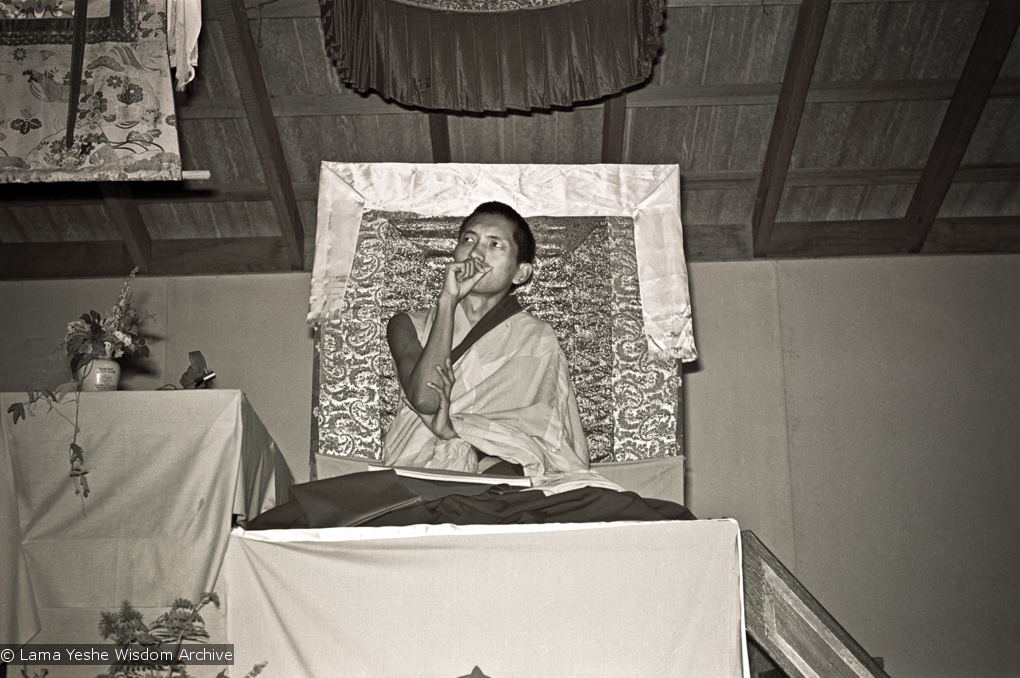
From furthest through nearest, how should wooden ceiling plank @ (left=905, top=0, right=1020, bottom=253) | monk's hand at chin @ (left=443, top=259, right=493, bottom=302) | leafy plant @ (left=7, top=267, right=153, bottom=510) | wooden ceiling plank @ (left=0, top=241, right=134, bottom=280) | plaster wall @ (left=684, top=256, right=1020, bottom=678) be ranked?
1. wooden ceiling plank @ (left=0, top=241, right=134, bottom=280)
2. plaster wall @ (left=684, top=256, right=1020, bottom=678)
3. wooden ceiling plank @ (left=905, top=0, right=1020, bottom=253)
4. monk's hand at chin @ (left=443, top=259, right=493, bottom=302)
5. leafy plant @ (left=7, top=267, right=153, bottom=510)

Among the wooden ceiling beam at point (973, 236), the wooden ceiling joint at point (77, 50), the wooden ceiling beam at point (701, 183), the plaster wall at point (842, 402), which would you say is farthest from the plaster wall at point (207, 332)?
the wooden ceiling beam at point (973, 236)

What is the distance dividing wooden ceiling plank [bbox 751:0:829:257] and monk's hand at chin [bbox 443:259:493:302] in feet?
6.31

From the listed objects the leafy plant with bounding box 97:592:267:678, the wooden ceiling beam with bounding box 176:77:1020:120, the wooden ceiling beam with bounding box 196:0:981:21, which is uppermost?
the wooden ceiling beam with bounding box 196:0:981:21

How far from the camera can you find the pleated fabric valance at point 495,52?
4535 millimetres

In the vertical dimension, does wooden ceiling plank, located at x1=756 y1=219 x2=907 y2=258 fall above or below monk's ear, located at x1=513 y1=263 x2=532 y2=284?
above

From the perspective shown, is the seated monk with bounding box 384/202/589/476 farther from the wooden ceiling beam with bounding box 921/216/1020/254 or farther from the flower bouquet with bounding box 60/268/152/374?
the wooden ceiling beam with bounding box 921/216/1020/254

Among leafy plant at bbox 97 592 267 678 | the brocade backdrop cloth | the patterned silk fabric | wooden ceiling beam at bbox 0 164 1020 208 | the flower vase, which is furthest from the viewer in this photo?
wooden ceiling beam at bbox 0 164 1020 208

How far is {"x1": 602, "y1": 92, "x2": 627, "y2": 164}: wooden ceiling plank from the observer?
5.26m

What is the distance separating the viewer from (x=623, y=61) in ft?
15.1

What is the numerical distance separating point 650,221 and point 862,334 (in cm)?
208

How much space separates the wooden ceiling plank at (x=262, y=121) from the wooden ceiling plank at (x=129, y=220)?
83 cm

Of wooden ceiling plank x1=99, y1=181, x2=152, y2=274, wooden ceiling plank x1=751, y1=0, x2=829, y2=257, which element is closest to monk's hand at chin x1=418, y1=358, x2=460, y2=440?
wooden ceiling plank x1=751, y1=0, x2=829, y2=257

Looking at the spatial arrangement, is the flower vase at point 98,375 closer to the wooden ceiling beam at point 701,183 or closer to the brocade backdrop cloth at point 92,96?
the brocade backdrop cloth at point 92,96

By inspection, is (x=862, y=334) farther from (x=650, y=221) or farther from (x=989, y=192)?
(x=650, y=221)
